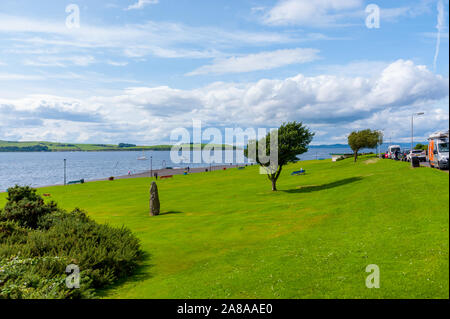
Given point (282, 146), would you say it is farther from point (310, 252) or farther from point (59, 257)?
point (59, 257)

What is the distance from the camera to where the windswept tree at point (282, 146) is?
55.6 metres

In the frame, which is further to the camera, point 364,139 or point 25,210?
point 364,139

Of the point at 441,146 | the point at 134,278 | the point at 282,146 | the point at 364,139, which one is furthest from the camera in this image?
the point at 364,139

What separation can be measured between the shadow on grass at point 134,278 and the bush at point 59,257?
1.10 feet

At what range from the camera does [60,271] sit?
15344mm

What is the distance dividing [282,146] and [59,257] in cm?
4393

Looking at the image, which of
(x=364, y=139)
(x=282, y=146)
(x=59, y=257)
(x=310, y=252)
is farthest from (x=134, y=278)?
(x=364, y=139)

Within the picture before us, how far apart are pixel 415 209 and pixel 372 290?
46.2 ft

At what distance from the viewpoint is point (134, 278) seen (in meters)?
16.9

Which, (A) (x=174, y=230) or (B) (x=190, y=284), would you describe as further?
(A) (x=174, y=230)

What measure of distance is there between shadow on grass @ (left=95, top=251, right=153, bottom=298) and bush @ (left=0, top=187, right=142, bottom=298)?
337mm

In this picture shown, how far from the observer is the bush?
1337cm
